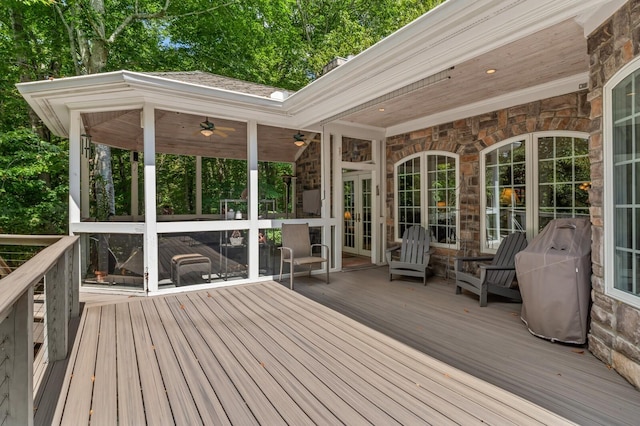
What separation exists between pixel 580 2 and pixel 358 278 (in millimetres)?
4501

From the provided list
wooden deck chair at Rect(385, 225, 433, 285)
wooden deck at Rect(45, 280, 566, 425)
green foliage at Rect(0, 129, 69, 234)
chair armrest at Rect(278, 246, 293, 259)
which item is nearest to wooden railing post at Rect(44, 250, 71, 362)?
wooden deck at Rect(45, 280, 566, 425)

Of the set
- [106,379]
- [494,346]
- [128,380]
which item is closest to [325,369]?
[128,380]

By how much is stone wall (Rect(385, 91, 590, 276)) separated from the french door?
66 centimetres

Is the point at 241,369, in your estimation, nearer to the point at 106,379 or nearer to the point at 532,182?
the point at 106,379

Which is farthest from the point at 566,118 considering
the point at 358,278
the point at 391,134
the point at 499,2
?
the point at 358,278

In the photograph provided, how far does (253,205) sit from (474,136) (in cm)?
384

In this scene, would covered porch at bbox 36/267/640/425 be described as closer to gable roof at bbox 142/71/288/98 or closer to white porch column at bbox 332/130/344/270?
white porch column at bbox 332/130/344/270

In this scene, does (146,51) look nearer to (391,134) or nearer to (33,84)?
(33,84)

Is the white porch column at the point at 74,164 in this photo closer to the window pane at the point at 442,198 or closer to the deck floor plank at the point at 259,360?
the deck floor plank at the point at 259,360

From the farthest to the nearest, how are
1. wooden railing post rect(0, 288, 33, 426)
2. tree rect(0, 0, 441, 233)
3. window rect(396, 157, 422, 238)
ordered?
tree rect(0, 0, 441, 233), window rect(396, 157, 422, 238), wooden railing post rect(0, 288, 33, 426)

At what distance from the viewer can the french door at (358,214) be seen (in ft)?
24.2

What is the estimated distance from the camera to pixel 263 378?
7.52 ft

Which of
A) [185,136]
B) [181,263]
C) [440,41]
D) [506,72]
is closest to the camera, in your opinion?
[440,41]

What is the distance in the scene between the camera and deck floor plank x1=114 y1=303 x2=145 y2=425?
188cm
